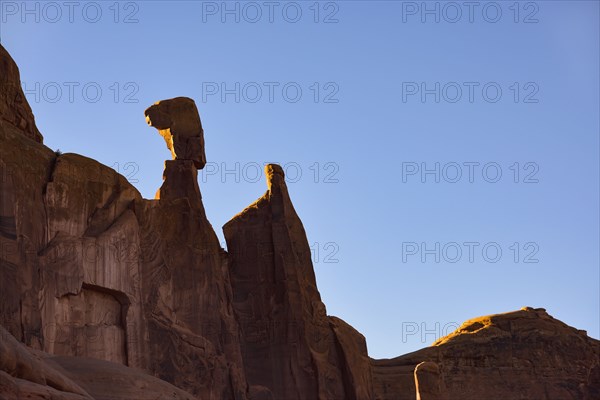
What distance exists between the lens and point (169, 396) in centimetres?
2153

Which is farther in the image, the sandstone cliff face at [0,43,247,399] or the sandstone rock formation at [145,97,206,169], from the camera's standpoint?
the sandstone rock formation at [145,97,206,169]

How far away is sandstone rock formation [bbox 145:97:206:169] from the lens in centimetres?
4544

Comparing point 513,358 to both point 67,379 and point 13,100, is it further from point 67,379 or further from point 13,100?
point 67,379

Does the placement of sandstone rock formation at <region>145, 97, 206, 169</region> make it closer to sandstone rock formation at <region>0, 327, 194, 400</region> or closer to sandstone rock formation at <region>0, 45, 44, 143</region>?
sandstone rock formation at <region>0, 45, 44, 143</region>

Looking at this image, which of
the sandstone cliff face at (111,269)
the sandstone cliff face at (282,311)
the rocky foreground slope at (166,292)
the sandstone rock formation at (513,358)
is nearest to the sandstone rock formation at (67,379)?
the rocky foreground slope at (166,292)

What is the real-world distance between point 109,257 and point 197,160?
28.2ft

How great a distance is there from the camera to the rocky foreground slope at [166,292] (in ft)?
110

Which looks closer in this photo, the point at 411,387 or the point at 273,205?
the point at 273,205

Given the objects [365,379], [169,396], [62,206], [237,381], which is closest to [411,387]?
[365,379]

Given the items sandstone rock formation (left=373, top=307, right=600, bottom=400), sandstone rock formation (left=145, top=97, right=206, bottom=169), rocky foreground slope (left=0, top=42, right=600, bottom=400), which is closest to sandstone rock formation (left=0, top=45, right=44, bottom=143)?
rocky foreground slope (left=0, top=42, right=600, bottom=400)

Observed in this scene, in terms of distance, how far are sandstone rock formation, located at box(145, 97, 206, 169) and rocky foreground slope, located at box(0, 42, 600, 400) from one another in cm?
5

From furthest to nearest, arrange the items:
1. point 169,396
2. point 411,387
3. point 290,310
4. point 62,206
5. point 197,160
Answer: point 411,387 → point 290,310 → point 197,160 → point 62,206 → point 169,396

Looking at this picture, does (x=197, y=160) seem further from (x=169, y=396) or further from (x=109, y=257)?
(x=169, y=396)

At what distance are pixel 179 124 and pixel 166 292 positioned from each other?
7714 millimetres
